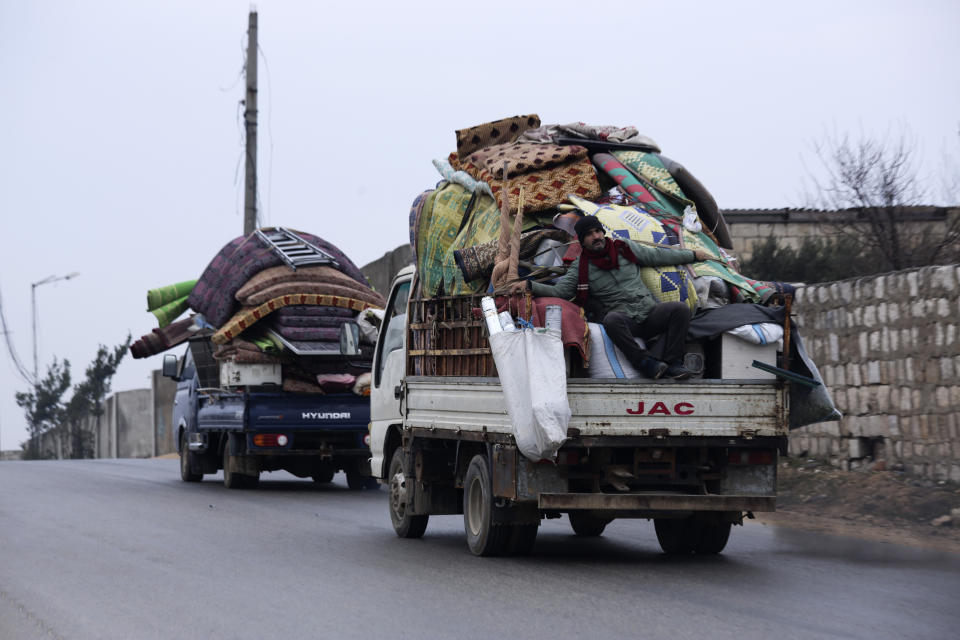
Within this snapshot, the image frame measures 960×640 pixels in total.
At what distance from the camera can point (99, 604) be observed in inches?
325

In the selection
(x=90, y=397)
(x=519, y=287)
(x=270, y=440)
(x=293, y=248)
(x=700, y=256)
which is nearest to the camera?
(x=519, y=287)

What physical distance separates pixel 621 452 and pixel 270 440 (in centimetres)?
974

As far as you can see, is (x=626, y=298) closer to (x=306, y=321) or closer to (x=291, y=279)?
(x=306, y=321)

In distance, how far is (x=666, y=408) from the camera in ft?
31.0

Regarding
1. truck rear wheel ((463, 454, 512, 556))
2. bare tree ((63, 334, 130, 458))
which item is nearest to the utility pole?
truck rear wheel ((463, 454, 512, 556))

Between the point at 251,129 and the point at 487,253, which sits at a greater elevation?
the point at 251,129

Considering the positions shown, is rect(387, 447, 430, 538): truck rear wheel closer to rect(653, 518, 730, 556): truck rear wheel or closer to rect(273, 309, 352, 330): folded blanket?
rect(653, 518, 730, 556): truck rear wheel

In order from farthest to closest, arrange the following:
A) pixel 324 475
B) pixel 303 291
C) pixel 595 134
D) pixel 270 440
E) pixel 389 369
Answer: pixel 324 475
pixel 303 291
pixel 270 440
pixel 389 369
pixel 595 134

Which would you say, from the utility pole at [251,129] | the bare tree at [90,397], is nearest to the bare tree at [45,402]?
the bare tree at [90,397]

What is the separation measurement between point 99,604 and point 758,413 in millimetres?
4672

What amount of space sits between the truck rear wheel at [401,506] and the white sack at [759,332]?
11.7 ft

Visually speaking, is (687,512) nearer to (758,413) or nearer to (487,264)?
(758,413)

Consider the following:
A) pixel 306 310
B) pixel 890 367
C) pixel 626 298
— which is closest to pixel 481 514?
pixel 626 298

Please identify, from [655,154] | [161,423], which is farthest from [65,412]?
[655,154]
